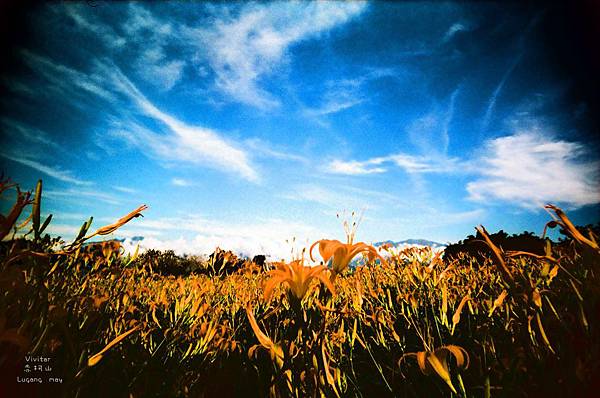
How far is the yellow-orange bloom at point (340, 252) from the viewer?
80 cm

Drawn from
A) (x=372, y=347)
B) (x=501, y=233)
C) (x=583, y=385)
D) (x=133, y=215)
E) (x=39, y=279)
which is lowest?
(x=372, y=347)

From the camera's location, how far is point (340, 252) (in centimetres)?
81

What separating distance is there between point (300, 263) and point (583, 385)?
0.81 m

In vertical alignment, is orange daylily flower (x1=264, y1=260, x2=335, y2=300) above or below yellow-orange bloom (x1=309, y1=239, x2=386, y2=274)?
below

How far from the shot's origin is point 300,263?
0.87 m

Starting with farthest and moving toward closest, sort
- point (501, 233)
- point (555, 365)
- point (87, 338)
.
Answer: point (501, 233), point (87, 338), point (555, 365)

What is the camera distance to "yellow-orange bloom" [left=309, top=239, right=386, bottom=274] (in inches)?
31.6

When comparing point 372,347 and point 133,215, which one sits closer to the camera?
point 133,215

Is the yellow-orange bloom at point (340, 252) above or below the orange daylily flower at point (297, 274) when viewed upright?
above

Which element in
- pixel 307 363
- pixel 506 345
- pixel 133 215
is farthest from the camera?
pixel 506 345

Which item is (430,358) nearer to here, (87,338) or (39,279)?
(39,279)

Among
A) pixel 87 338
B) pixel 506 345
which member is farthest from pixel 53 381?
pixel 506 345

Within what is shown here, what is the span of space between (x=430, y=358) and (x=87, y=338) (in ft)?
4.88

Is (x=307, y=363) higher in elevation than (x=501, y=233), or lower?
lower
